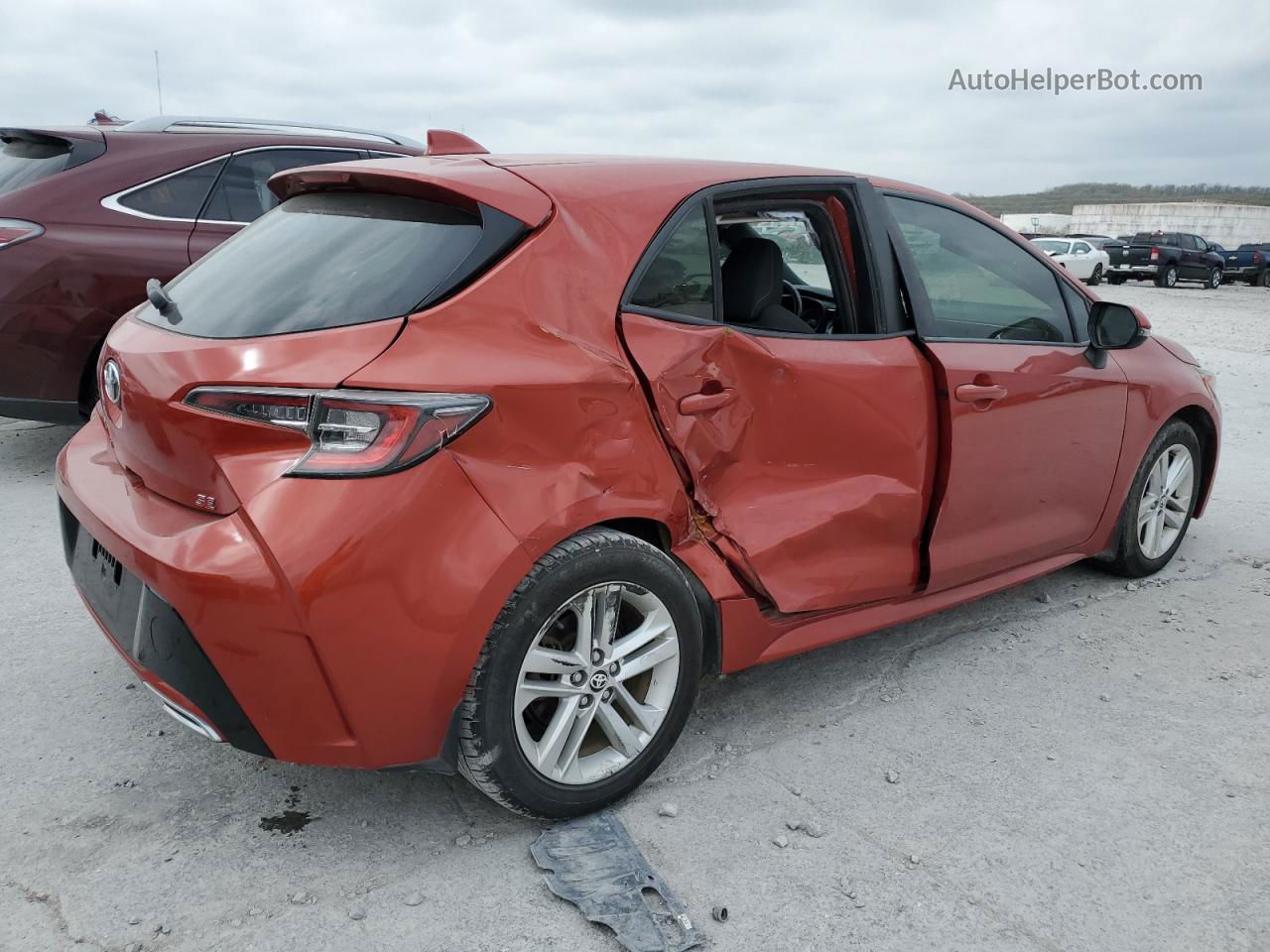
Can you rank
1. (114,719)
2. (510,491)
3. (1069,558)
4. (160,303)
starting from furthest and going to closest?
(1069,558) < (114,719) < (160,303) < (510,491)

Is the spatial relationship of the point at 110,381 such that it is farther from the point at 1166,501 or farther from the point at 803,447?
the point at 1166,501

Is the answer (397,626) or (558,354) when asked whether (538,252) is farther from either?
(397,626)

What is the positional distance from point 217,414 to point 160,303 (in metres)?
0.67

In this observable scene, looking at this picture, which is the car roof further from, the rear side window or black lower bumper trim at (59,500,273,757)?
black lower bumper trim at (59,500,273,757)

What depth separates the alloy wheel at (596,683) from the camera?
7.98 ft

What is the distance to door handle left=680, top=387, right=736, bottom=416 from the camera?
102 inches

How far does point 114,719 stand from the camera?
2986 mm

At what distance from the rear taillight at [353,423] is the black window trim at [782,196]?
65cm

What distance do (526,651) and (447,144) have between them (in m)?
1.83

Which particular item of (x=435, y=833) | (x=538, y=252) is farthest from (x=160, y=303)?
(x=435, y=833)

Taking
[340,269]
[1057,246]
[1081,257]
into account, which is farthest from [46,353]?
[1081,257]

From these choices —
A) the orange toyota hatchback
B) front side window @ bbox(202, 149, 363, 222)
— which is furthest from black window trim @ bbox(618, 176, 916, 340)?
front side window @ bbox(202, 149, 363, 222)

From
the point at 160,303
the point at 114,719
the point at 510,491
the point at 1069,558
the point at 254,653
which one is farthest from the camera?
the point at 1069,558

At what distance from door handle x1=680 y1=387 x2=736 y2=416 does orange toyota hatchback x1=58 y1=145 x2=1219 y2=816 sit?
2 centimetres
